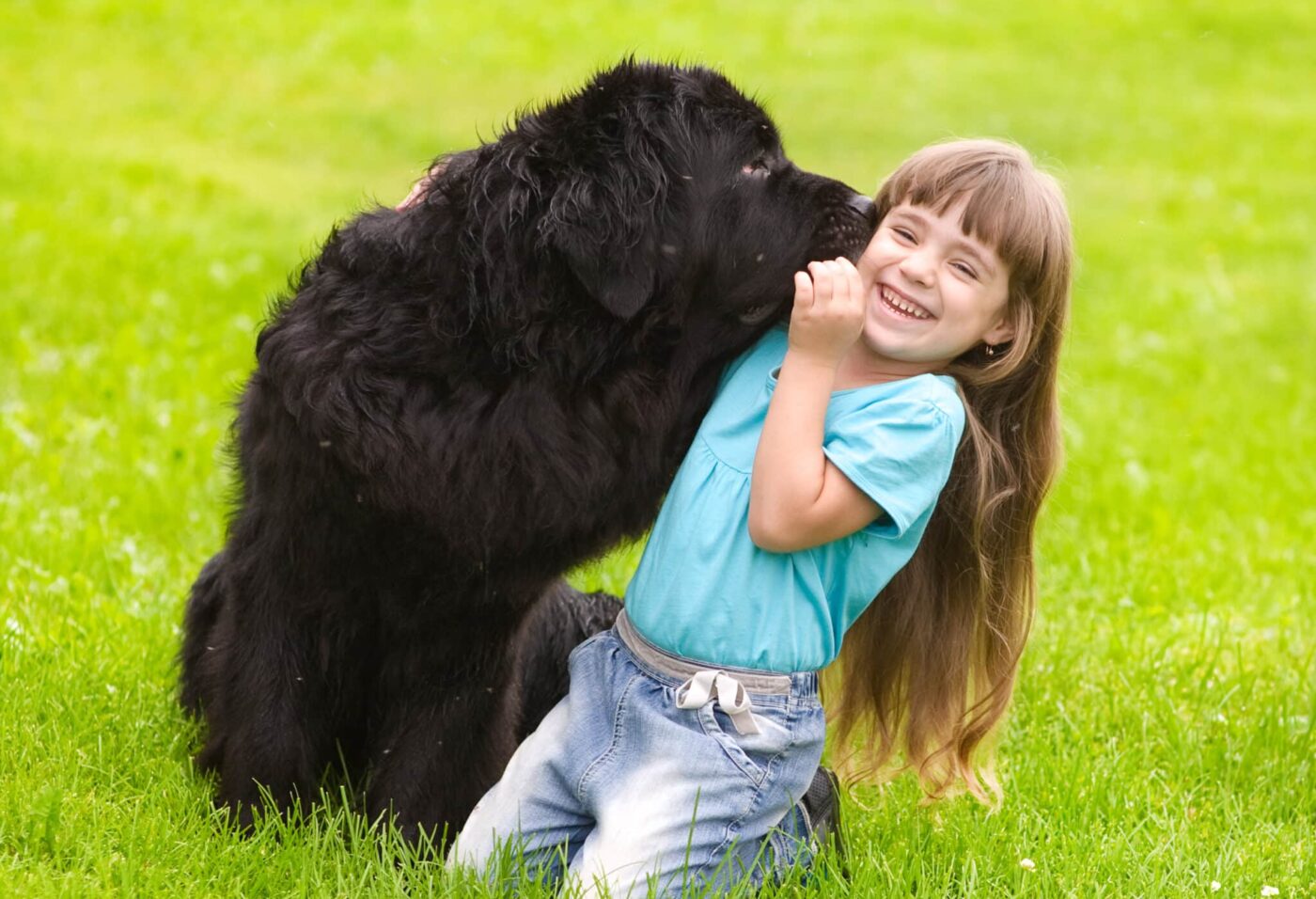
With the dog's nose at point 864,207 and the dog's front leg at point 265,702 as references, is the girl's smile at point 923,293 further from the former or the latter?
the dog's front leg at point 265,702

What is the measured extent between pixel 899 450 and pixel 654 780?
29.6 inches

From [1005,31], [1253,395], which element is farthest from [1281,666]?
[1005,31]

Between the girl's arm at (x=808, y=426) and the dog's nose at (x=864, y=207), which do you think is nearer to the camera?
the girl's arm at (x=808, y=426)

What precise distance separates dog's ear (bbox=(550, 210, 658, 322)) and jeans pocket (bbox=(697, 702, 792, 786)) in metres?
0.76

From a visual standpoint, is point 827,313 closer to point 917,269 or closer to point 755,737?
point 917,269

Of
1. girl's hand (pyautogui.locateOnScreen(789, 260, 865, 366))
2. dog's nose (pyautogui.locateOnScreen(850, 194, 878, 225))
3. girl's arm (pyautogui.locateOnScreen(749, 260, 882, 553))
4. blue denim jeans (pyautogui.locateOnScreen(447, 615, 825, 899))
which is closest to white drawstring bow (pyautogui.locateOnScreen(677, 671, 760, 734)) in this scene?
blue denim jeans (pyautogui.locateOnScreen(447, 615, 825, 899))

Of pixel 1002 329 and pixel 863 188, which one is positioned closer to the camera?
pixel 1002 329

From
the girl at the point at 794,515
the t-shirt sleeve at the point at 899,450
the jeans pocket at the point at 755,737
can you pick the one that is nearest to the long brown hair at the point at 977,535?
the girl at the point at 794,515

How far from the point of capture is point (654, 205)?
278 centimetres

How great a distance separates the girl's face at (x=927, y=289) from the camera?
9.32 ft

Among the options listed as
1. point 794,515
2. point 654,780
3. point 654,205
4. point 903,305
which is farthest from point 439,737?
point 903,305

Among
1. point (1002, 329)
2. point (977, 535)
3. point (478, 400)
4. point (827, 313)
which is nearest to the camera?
point (827, 313)

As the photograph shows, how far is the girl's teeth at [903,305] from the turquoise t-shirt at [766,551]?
13 centimetres

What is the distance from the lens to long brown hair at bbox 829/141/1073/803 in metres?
2.92
